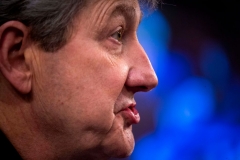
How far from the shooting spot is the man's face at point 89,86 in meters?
0.71

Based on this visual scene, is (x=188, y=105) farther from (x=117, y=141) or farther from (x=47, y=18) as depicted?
(x=47, y=18)

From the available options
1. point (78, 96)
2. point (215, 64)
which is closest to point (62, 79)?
point (78, 96)

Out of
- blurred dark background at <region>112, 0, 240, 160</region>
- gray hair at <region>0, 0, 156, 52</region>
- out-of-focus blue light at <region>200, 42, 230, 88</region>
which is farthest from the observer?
out-of-focus blue light at <region>200, 42, 230, 88</region>

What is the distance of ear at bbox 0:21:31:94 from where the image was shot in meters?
0.72

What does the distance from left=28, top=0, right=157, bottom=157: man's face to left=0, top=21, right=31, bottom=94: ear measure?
0.02 m

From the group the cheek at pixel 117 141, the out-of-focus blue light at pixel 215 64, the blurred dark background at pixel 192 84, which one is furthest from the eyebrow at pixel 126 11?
the out-of-focus blue light at pixel 215 64

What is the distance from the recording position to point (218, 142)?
2.03 meters

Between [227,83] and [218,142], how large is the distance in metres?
0.34

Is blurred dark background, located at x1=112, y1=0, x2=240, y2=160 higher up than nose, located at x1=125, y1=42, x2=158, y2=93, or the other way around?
nose, located at x1=125, y1=42, x2=158, y2=93

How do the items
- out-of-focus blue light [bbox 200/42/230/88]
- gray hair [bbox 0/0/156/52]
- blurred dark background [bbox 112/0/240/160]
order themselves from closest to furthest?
gray hair [bbox 0/0/156/52] → blurred dark background [bbox 112/0/240/160] → out-of-focus blue light [bbox 200/42/230/88]

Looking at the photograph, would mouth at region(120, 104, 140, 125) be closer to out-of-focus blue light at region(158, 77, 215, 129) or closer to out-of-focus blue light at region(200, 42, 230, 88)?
out-of-focus blue light at region(158, 77, 215, 129)

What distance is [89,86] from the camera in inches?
28.3

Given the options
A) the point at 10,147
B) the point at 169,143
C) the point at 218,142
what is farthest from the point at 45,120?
the point at 218,142

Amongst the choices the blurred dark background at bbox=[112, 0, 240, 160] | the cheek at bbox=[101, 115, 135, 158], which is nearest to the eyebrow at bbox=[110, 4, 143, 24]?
the cheek at bbox=[101, 115, 135, 158]
